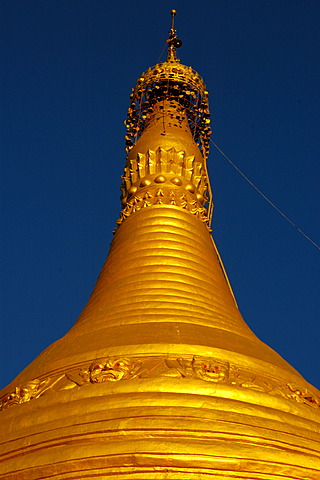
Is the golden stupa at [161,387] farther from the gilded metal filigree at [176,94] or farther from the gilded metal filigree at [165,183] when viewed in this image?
the gilded metal filigree at [176,94]

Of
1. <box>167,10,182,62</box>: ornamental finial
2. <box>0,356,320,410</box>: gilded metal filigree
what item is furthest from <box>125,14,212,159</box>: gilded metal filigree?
<box>0,356,320,410</box>: gilded metal filigree

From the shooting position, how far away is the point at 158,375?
23.2 ft

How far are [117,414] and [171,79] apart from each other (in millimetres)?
8241

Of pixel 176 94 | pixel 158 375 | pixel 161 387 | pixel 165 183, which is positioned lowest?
pixel 161 387

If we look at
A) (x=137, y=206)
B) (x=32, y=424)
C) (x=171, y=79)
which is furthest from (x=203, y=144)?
(x=32, y=424)

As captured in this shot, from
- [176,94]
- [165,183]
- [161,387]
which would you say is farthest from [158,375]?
[176,94]

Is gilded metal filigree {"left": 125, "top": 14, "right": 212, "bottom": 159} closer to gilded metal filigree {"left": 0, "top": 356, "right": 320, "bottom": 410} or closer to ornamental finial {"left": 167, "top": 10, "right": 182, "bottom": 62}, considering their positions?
ornamental finial {"left": 167, "top": 10, "right": 182, "bottom": 62}

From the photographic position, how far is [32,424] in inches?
272

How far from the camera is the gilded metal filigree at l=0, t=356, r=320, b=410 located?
715cm

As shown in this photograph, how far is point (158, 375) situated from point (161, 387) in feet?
0.72

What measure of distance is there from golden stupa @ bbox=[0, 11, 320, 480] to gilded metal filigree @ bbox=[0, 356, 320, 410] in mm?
14

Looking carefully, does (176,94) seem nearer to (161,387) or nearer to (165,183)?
(165,183)

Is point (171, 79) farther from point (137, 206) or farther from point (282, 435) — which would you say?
point (282, 435)

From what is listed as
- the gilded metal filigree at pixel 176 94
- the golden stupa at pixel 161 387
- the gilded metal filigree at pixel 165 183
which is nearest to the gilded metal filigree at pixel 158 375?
the golden stupa at pixel 161 387
